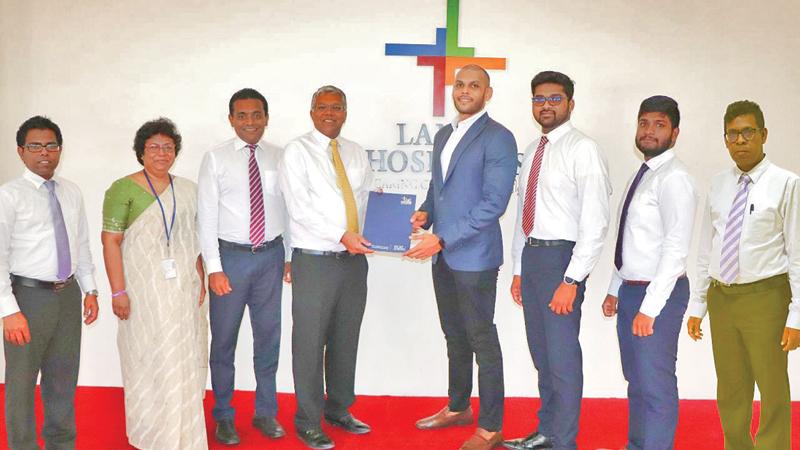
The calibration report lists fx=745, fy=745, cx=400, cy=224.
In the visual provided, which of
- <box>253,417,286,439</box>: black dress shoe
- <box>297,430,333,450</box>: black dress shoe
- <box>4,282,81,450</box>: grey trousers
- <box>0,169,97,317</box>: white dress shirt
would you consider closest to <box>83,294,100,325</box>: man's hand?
<box>4,282,81,450</box>: grey trousers

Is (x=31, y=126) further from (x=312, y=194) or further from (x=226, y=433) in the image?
(x=226, y=433)

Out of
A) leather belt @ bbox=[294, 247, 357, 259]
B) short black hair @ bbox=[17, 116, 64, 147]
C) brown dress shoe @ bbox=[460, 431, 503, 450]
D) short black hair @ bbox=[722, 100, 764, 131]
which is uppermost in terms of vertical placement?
short black hair @ bbox=[722, 100, 764, 131]

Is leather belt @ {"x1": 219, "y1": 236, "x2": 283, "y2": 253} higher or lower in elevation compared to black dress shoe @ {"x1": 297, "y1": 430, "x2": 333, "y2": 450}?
higher

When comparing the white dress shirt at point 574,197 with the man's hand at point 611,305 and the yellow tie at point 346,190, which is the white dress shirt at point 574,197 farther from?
the yellow tie at point 346,190

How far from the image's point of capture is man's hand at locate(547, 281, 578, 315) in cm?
324

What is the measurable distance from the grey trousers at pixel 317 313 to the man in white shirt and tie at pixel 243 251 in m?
0.21

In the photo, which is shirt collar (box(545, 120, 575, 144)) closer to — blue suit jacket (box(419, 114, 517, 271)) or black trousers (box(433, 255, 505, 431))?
blue suit jacket (box(419, 114, 517, 271))

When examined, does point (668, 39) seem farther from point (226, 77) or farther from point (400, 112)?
point (226, 77)

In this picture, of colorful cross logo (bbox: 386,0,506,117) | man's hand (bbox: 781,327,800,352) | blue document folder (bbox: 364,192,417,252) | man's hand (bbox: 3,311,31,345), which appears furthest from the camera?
colorful cross logo (bbox: 386,0,506,117)

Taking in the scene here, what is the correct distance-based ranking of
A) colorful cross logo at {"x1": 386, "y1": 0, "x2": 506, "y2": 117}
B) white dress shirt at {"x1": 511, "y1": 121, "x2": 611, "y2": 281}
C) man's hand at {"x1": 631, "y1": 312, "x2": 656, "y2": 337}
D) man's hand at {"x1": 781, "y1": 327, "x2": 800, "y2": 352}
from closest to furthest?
man's hand at {"x1": 781, "y1": 327, "x2": 800, "y2": 352}, man's hand at {"x1": 631, "y1": 312, "x2": 656, "y2": 337}, white dress shirt at {"x1": 511, "y1": 121, "x2": 611, "y2": 281}, colorful cross logo at {"x1": 386, "y1": 0, "x2": 506, "y2": 117}

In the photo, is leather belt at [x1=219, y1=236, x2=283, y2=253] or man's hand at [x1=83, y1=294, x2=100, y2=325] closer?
man's hand at [x1=83, y1=294, x2=100, y2=325]

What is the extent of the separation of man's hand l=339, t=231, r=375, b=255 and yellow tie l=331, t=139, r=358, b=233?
0.10m

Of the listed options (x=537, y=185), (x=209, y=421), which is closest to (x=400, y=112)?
(x=537, y=185)

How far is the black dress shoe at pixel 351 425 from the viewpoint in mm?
3892
